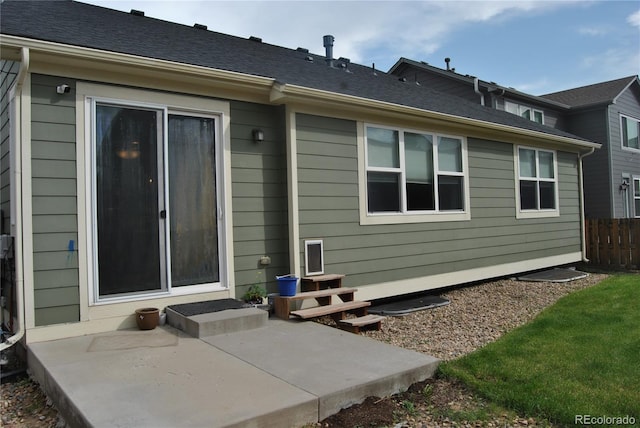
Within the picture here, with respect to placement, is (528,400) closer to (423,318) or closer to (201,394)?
(201,394)

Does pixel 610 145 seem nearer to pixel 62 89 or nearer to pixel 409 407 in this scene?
pixel 409 407

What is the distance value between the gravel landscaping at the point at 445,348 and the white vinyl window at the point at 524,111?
6.65m

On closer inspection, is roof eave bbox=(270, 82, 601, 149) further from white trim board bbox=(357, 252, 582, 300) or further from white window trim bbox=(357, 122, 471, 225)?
white trim board bbox=(357, 252, 582, 300)

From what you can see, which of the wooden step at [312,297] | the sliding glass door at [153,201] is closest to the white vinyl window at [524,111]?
the wooden step at [312,297]

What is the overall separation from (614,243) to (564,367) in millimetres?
8640

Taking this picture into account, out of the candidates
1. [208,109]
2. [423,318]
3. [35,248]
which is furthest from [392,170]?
[35,248]

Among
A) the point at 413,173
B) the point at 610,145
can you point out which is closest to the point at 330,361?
the point at 413,173

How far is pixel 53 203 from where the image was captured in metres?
4.12

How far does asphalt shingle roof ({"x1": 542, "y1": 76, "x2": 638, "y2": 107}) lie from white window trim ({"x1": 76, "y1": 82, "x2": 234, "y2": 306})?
47.1 ft

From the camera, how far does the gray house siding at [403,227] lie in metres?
5.80

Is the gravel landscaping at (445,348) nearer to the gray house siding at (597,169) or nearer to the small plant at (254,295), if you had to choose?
the small plant at (254,295)

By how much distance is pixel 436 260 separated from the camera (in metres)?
7.24

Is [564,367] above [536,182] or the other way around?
the other way around

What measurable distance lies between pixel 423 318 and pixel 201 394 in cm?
364
